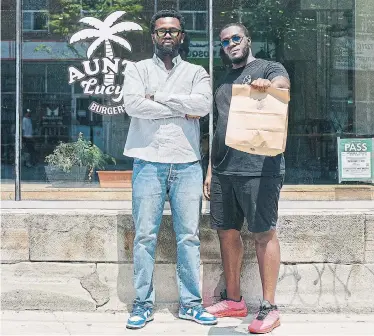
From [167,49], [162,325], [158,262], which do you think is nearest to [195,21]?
[167,49]

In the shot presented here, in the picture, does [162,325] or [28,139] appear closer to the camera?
[162,325]

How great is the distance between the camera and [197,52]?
19.2 ft

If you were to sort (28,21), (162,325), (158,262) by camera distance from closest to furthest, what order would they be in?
(162,325) < (158,262) < (28,21)

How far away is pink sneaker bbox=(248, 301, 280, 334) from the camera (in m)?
4.60

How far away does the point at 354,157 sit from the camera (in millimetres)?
5922

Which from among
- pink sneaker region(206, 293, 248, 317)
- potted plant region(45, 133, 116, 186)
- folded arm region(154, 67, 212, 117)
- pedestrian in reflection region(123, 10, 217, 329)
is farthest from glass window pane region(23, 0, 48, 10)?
pink sneaker region(206, 293, 248, 317)

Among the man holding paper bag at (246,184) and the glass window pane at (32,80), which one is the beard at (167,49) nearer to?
the man holding paper bag at (246,184)

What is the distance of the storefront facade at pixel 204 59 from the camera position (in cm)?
588

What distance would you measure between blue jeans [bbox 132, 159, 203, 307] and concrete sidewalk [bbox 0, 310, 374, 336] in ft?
0.96

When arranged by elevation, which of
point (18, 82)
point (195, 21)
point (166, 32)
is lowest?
point (18, 82)

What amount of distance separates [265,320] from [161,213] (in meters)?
1.04

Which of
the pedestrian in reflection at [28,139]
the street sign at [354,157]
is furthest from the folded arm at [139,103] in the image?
the street sign at [354,157]

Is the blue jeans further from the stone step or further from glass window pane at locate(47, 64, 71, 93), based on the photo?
glass window pane at locate(47, 64, 71, 93)

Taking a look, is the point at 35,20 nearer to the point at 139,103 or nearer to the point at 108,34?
the point at 108,34
